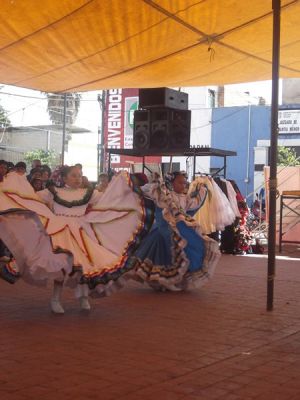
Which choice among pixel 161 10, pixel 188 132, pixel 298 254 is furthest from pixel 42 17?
pixel 298 254

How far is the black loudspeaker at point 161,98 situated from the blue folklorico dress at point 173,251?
462cm

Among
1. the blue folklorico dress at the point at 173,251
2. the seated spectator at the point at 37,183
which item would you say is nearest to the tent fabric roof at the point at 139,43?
the seated spectator at the point at 37,183

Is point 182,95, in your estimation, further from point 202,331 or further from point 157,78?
point 202,331

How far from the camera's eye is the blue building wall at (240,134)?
29.8m

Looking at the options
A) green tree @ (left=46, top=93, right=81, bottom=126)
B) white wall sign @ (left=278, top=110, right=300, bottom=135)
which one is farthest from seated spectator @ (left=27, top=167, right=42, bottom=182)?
green tree @ (left=46, top=93, right=81, bottom=126)

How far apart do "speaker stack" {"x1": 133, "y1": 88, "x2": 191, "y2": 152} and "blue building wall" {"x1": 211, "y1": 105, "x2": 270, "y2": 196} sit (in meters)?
17.4

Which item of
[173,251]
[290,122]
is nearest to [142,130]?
[173,251]

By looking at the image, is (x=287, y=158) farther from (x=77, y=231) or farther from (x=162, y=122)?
(x=77, y=231)

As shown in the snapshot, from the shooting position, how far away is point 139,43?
8.66 m

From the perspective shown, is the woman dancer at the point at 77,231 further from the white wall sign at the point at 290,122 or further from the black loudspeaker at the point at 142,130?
the white wall sign at the point at 290,122

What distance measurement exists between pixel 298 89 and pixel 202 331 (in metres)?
27.0

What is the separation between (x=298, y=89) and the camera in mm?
30938

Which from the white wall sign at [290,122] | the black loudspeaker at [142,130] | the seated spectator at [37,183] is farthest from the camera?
the white wall sign at [290,122]

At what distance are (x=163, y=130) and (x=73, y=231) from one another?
21.6ft
